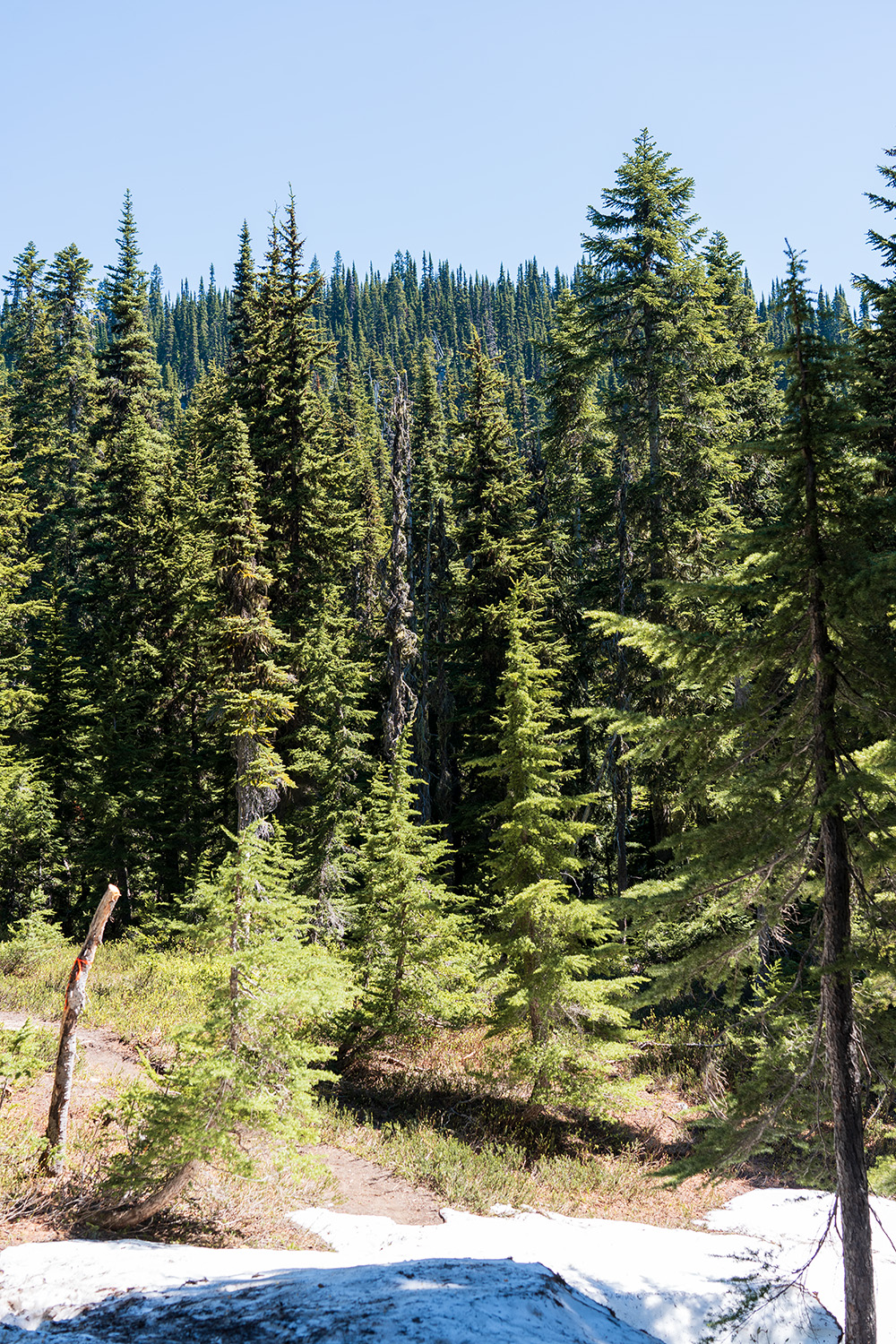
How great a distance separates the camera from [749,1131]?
7172 millimetres

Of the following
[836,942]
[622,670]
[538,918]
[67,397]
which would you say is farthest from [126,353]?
[836,942]

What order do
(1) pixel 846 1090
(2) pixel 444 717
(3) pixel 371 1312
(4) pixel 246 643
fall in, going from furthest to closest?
(2) pixel 444 717 < (4) pixel 246 643 < (1) pixel 846 1090 < (3) pixel 371 1312

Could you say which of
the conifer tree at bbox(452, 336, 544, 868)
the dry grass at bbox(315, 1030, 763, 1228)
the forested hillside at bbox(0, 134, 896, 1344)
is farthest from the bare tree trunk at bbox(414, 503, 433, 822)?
the dry grass at bbox(315, 1030, 763, 1228)

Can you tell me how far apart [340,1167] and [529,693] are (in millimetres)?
8144

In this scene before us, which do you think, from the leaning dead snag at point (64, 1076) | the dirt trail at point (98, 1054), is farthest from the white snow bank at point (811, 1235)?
the dirt trail at point (98, 1054)

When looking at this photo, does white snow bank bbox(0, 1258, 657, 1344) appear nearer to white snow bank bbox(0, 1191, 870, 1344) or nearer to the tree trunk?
white snow bank bbox(0, 1191, 870, 1344)

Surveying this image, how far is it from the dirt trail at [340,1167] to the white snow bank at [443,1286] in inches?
20.3

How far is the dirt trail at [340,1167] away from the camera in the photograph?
34.1 ft

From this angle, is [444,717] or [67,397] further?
[67,397]

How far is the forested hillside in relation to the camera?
7215 millimetres

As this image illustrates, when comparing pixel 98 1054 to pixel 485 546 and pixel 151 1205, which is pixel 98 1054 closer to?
pixel 151 1205

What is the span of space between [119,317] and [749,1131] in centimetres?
3778

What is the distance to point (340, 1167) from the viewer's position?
11742mm

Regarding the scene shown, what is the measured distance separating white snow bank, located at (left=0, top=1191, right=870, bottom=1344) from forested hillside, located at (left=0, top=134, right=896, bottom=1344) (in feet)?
6.71
